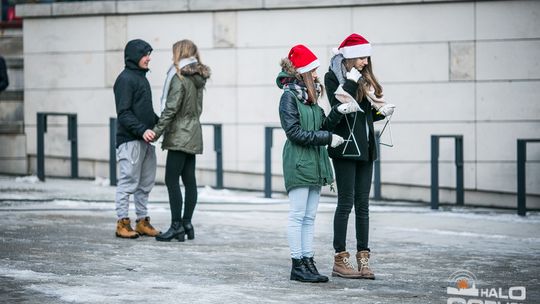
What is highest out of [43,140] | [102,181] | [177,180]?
[43,140]

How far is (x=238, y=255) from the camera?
10.0 metres

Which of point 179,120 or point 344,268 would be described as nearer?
point 344,268

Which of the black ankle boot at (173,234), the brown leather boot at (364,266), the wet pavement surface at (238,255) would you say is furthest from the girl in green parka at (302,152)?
the black ankle boot at (173,234)

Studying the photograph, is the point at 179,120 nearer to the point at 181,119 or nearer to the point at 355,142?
the point at 181,119

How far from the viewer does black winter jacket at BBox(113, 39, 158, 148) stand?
10.8 meters

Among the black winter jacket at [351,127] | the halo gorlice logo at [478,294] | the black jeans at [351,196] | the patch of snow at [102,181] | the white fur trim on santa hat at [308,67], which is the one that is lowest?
the halo gorlice logo at [478,294]

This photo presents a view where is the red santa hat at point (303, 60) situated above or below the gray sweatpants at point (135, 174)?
above

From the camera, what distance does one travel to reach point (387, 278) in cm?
896

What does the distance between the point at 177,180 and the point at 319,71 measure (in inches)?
235

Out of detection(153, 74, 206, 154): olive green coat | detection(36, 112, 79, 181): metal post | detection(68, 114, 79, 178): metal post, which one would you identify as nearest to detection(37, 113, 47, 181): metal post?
detection(36, 112, 79, 181): metal post

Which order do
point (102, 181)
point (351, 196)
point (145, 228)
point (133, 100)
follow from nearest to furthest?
point (351, 196) < point (133, 100) < point (145, 228) < point (102, 181)

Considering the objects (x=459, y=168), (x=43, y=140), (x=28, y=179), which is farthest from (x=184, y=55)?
(x=28, y=179)

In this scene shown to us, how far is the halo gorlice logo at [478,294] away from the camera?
8047 millimetres

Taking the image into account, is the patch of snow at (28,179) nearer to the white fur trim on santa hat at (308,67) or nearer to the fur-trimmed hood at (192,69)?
the fur-trimmed hood at (192,69)
